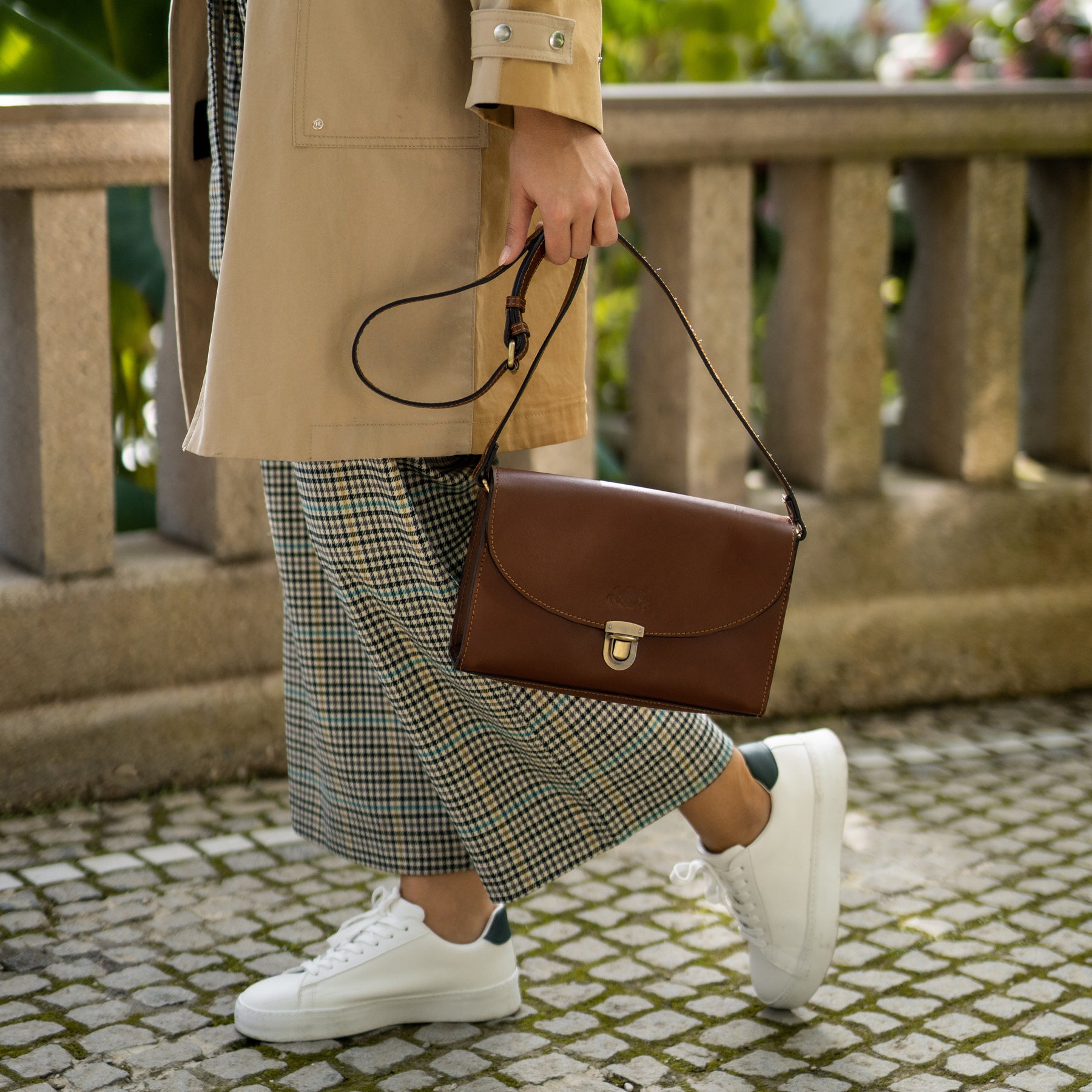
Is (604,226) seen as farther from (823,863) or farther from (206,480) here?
(206,480)

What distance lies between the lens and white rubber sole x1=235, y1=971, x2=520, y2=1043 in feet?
6.42

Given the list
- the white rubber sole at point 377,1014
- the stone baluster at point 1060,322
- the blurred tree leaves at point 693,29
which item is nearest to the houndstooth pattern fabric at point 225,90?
the white rubber sole at point 377,1014

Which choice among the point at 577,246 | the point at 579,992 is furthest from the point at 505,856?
the point at 577,246

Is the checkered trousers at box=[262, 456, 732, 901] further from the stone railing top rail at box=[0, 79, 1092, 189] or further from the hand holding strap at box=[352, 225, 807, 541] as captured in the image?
the stone railing top rail at box=[0, 79, 1092, 189]

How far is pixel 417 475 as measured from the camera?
184cm

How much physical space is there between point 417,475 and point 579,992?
0.76 m

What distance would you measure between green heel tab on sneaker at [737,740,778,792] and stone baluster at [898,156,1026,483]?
1.58m

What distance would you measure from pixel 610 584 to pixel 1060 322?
220 cm

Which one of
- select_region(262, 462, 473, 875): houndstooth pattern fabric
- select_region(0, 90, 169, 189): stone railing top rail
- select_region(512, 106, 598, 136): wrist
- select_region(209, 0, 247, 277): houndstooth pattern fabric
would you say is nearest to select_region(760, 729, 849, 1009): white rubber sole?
select_region(262, 462, 473, 875): houndstooth pattern fabric

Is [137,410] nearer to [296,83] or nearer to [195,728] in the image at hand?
[195,728]

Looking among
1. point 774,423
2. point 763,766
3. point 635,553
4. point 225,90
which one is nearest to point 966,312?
point 774,423

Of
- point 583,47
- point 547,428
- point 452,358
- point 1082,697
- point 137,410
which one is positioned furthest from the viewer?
point 137,410

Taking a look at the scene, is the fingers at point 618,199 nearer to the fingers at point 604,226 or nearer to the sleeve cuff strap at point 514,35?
the fingers at point 604,226

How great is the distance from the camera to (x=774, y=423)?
136 inches
